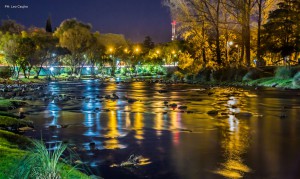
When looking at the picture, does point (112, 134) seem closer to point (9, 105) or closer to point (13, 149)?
point (13, 149)

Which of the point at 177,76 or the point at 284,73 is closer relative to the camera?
the point at 284,73

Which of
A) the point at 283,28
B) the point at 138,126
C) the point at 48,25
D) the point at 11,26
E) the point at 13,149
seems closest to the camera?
the point at 13,149

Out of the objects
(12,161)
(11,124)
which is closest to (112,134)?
(11,124)

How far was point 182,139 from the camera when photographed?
1672 centimetres

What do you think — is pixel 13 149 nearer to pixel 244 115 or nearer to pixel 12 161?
pixel 12 161

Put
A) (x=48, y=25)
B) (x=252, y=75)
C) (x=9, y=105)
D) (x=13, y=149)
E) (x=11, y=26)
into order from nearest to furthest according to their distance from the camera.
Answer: (x=13, y=149)
(x=9, y=105)
(x=252, y=75)
(x=11, y=26)
(x=48, y=25)

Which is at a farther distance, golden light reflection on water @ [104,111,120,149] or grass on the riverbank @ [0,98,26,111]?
grass on the riverbank @ [0,98,26,111]

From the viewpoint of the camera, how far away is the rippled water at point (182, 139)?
39.3 ft

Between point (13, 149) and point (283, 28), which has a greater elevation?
point (283, 28)

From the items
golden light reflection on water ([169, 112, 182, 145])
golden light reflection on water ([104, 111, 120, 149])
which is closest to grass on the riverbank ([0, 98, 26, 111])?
golden light reflection on water ([104, 111, 120, 149])

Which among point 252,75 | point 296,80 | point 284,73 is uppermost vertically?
point 284,73

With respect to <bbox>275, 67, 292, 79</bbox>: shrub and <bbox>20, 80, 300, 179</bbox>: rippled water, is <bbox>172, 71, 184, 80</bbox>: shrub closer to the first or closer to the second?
<bbox>275, 67, 292, 79</bbox>: shrub

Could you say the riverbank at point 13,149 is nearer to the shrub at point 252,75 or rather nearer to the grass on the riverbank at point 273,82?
the grass on the riverbank at point 273,82

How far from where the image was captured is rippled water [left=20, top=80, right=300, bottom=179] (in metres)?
12.0
